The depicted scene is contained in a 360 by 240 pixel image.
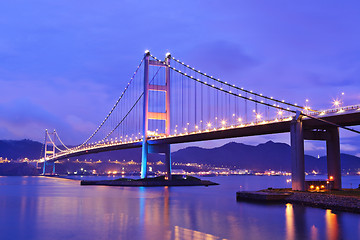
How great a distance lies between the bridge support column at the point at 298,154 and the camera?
3278 centimetres

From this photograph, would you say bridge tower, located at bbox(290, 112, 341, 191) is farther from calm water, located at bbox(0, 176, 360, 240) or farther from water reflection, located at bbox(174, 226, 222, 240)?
water reflection, located at bbox(174, 226, 222, 240)

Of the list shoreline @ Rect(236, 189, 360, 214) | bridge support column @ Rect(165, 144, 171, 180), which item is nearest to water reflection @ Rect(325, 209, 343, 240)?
shoreline @ Rect(236, 189, 360, 214)

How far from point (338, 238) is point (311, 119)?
49.1ft

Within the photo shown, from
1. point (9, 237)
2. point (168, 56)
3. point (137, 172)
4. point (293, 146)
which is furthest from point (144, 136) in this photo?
point (137, 172)

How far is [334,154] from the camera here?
116ft

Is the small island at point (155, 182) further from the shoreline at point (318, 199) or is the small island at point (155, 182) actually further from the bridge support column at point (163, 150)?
the shoreline at point (318, 199)

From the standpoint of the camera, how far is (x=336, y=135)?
115 ft

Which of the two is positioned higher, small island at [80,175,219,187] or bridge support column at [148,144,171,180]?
bridge support column at [148,144,171,180]

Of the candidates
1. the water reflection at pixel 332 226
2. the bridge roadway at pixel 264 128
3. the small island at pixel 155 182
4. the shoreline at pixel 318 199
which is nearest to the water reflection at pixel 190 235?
the water reflection at pixel 332 226

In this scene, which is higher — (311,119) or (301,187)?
(311,119)

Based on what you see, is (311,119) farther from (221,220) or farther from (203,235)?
(203,235)

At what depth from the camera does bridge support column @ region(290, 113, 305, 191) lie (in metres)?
32.8

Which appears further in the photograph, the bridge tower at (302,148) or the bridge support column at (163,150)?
the bridge support column at (163,150)

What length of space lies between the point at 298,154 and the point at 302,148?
61 cm
